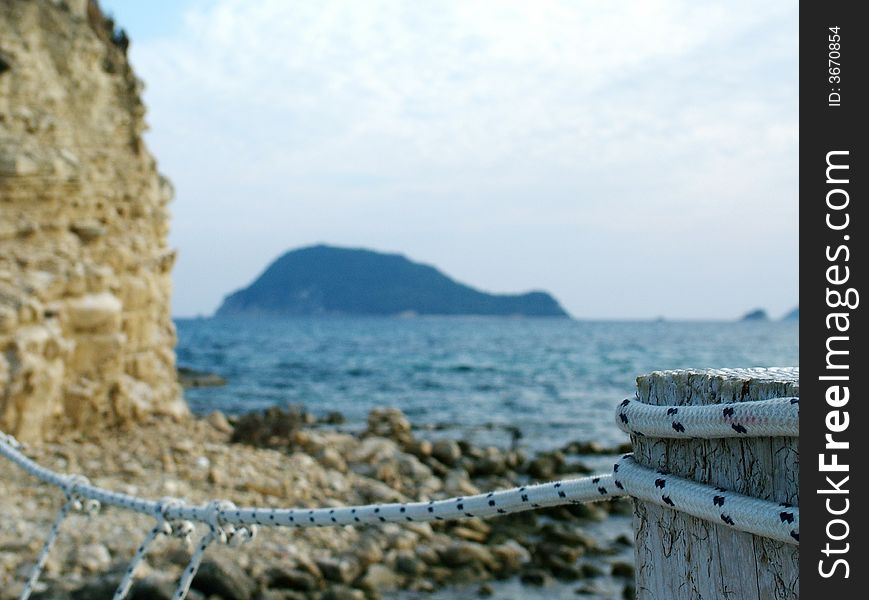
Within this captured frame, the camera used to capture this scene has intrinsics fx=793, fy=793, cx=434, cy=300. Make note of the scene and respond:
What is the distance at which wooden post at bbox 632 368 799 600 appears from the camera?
4.03ft

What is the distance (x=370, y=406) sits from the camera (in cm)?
2214

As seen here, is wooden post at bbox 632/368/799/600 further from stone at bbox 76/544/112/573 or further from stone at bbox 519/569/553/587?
stone at bbox 519/569/553/587

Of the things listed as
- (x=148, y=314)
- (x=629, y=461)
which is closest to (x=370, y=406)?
(x=148, y=314)

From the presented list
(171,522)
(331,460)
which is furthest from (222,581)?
(331,460)

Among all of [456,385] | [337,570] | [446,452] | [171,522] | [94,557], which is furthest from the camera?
[456,385]

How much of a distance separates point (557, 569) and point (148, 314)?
5.97m

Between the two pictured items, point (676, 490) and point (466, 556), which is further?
point (466, 556)

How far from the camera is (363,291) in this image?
15038 cm

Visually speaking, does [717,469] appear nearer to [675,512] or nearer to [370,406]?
[675,512]

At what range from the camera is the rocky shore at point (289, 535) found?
6.18 meters

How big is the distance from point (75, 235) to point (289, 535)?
4.36 meters

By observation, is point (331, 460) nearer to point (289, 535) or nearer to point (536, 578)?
point (289, 535)

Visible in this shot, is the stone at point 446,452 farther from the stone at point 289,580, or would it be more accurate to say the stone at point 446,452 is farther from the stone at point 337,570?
the stone at point 289,580
